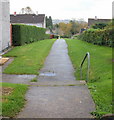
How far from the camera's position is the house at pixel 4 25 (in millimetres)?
19844

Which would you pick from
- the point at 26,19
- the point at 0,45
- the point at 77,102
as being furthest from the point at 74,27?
the point at 77,102

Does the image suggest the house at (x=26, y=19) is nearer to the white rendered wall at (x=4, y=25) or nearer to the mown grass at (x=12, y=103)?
the white rendered wall at (x=4, y=25)

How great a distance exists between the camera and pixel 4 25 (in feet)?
69.4

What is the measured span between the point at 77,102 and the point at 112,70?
4.91m

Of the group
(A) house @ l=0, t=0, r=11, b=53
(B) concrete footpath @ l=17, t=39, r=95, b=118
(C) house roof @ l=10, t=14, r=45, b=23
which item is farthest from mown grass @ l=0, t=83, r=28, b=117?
(C) house roof @ l=10, t=14, r=45, b=23

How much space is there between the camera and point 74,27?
8856 cm

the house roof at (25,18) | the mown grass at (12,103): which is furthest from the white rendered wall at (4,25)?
the house roof at (25,18)

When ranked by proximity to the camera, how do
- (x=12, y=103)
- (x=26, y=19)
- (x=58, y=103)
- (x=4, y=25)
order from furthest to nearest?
(x=26, y=19), (x=4, y=25), (x=58, y=103), (x=12, y=103)

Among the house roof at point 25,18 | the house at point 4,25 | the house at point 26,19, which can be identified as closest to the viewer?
the house at point 4,25

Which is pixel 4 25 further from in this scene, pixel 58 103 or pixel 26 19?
pixel 26 19

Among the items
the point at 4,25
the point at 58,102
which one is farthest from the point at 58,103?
the point at 4,25

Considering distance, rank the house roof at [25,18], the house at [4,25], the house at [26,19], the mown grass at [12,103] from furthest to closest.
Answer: the house roof at [25,18] → the house at [26,19] → the house at [4,25] → the mown grass at [12,103]

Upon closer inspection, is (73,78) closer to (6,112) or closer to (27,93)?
(27,93)

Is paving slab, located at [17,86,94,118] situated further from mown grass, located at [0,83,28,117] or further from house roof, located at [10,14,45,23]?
house roof, located at [10,14,45,23]
